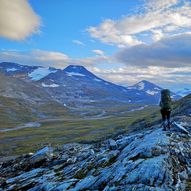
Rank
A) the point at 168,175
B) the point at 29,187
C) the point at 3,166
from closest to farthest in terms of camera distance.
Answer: the point at 168,175, the point at 29,187, the point at 3,166

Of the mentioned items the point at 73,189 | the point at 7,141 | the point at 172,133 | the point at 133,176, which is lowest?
the point at 7,141

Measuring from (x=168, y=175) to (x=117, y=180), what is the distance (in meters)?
3.56

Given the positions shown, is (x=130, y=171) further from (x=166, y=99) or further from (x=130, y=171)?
(x=166, y=99)

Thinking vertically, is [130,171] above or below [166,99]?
below

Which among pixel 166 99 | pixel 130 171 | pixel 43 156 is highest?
pixel 166 99

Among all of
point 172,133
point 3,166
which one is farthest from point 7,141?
point 172,133

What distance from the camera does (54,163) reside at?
34.8m

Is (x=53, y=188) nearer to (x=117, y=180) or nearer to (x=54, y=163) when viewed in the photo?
(x=117, y=180)

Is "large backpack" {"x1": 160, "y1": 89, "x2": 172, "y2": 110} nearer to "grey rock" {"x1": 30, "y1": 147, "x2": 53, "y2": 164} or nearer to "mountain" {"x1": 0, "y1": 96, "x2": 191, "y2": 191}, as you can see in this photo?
"mountain" {"x1": 0, "y1": 96, "x2": 191, "y2": 191}

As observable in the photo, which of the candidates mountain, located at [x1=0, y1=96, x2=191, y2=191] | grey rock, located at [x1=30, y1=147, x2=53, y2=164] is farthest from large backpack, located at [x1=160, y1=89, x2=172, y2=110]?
grey rock, located at [x1=30, y1=147, x2=53, y2=164]

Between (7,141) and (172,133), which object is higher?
(172,133)

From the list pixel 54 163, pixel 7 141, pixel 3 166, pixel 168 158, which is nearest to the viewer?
pixel 168 158

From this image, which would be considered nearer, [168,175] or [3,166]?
[168,175]

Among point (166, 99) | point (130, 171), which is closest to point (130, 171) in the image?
point (130, 171)
